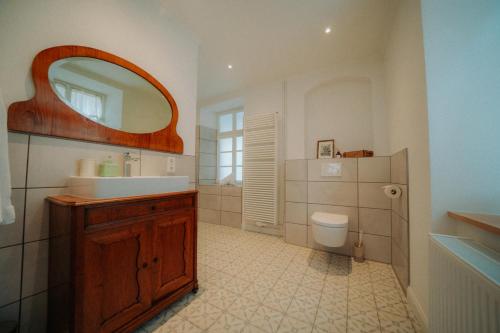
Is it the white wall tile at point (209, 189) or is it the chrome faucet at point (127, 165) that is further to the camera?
the white wall tile at point (209, 189)

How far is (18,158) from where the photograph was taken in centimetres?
89

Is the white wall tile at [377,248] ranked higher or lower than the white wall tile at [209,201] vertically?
lower

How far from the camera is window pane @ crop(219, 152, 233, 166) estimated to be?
361 cm

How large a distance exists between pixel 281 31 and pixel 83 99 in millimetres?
1893

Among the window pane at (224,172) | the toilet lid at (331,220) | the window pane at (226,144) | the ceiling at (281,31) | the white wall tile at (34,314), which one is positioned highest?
the ceiling at (281,31)

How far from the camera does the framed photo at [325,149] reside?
2.40 metres

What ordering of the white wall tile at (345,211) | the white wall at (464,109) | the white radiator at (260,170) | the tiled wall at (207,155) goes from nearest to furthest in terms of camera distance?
the white wall at (464,109)
the white wall tile at (345,211)
the white radiator at (260,170)
the tiled wall at (207,155)

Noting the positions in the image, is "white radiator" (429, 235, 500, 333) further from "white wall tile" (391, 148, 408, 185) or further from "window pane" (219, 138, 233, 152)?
"window pane" (219, 138, 233, 152)

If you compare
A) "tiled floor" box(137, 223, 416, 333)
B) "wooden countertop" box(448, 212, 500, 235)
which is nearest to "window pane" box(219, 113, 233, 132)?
"tiled floor" box(137, 223, 416, 333)

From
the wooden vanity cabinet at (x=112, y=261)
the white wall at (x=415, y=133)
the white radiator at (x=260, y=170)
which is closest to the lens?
the wooden vanity cabinet at (x=112, y=261)

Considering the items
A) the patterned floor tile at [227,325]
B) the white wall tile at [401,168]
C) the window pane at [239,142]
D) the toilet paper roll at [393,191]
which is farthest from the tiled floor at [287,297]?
the window pane at [239,142]

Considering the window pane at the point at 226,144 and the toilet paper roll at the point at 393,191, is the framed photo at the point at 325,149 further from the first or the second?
the window pane at the point at 226,144

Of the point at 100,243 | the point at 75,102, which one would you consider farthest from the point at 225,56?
the point at 100,243

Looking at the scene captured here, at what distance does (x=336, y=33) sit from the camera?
1851 millimetres
